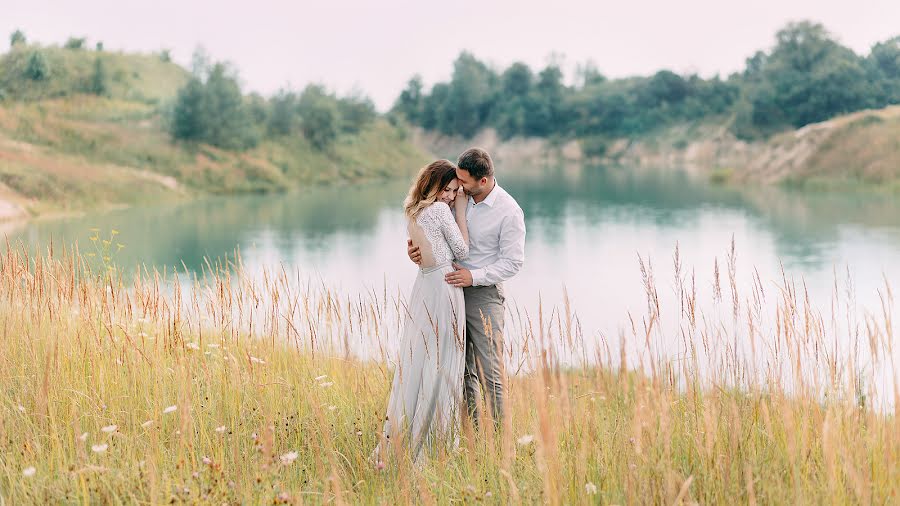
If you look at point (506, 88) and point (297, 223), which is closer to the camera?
point (297, 223)

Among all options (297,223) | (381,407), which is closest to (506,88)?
(297,223)

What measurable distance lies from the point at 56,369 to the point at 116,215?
25.8m

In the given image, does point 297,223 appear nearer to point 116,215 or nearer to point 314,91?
point 116,215

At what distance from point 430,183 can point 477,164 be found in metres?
0.31

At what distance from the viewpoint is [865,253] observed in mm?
18953

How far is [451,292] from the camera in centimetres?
503

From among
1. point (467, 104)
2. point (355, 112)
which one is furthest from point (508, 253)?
point (467, 104)

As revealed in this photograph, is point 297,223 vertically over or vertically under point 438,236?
under

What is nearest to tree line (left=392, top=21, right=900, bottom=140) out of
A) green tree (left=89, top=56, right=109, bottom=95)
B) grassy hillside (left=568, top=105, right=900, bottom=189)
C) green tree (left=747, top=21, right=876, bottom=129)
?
green tree (left=747, top=21, right=876, bottom=129)

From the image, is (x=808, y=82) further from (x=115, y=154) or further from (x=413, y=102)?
(x=413, y=102)

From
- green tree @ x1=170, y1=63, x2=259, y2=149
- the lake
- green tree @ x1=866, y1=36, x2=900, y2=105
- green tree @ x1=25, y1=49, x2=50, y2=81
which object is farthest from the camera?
green tree @ x1=866, y1=36, x2=900, y2=105

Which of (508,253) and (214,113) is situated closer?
(508,253)

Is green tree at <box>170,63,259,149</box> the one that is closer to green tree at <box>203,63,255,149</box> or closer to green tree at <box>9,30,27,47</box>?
green tree at <box>203,63,255,149</box>

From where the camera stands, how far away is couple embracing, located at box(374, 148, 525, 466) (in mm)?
4895
